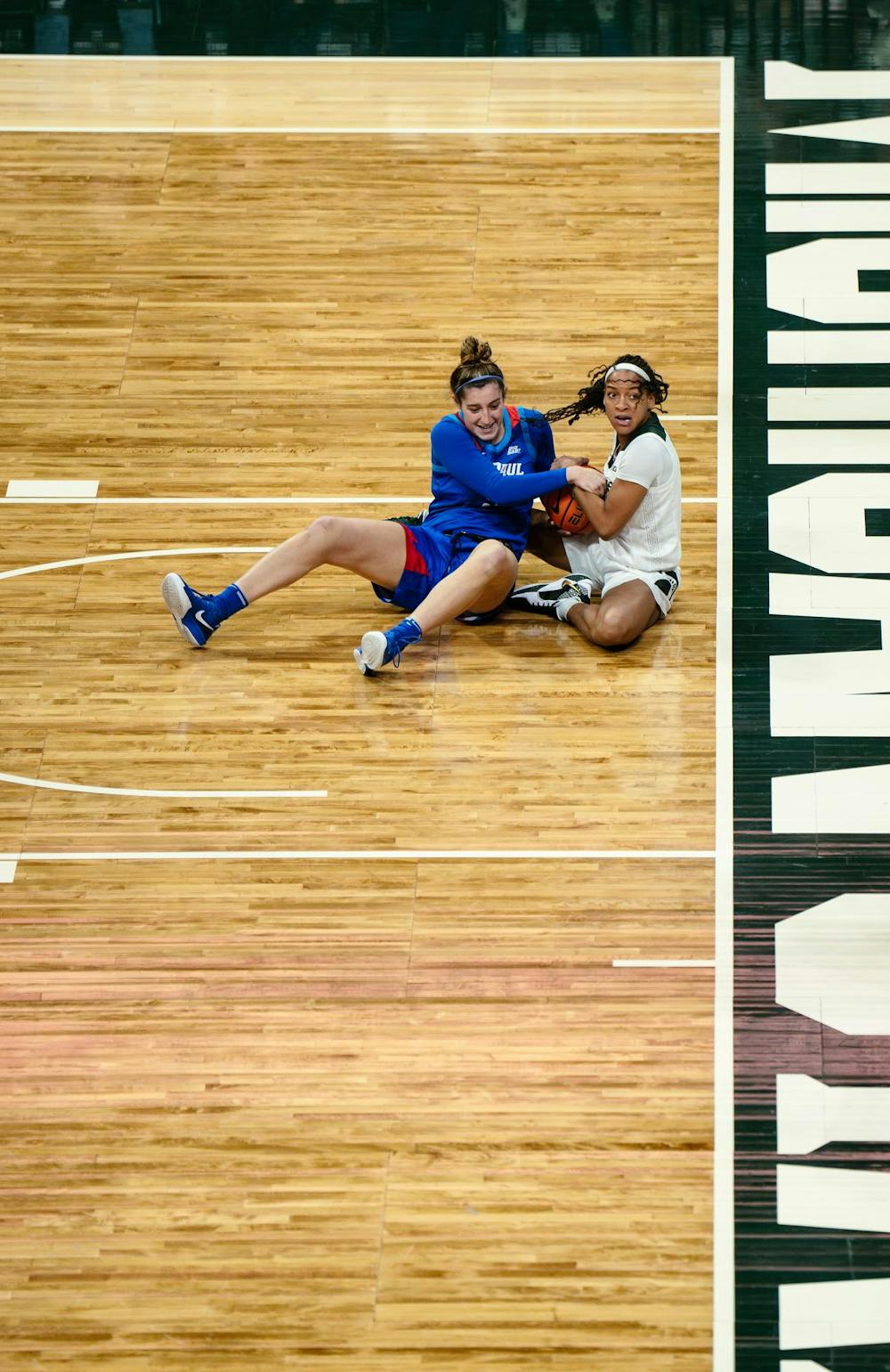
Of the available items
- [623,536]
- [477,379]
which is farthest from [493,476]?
[623,536]

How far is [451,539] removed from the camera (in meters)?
7.59

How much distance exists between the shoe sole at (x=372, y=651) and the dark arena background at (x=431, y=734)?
0.10 meters

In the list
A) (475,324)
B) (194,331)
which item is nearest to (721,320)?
(475,324)

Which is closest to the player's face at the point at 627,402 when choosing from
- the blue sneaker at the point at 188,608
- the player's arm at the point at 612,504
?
the player's arm at the point at 612,504

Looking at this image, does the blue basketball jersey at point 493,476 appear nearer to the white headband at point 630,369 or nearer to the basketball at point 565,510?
the basketball at point 565,510

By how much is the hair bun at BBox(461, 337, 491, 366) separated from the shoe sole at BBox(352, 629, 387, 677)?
1.02 metres

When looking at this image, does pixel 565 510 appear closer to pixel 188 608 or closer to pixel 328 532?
pixel 328 532

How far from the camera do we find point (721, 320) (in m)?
9.05

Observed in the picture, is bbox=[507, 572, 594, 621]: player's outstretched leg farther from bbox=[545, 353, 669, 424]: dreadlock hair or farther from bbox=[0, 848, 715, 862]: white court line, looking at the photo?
bbox=[0, 848, 715, 862]: white court line

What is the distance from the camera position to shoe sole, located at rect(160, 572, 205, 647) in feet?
24.5

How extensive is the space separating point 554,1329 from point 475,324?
191 inches

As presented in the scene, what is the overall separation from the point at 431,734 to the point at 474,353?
137 cm

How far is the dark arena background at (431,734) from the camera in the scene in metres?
5.71

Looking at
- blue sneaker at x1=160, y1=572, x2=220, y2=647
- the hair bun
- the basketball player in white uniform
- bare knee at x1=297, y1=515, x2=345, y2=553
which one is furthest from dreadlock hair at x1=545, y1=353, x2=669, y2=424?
blue sneaker at x1=160, y1=572, x2=220, y2=647
